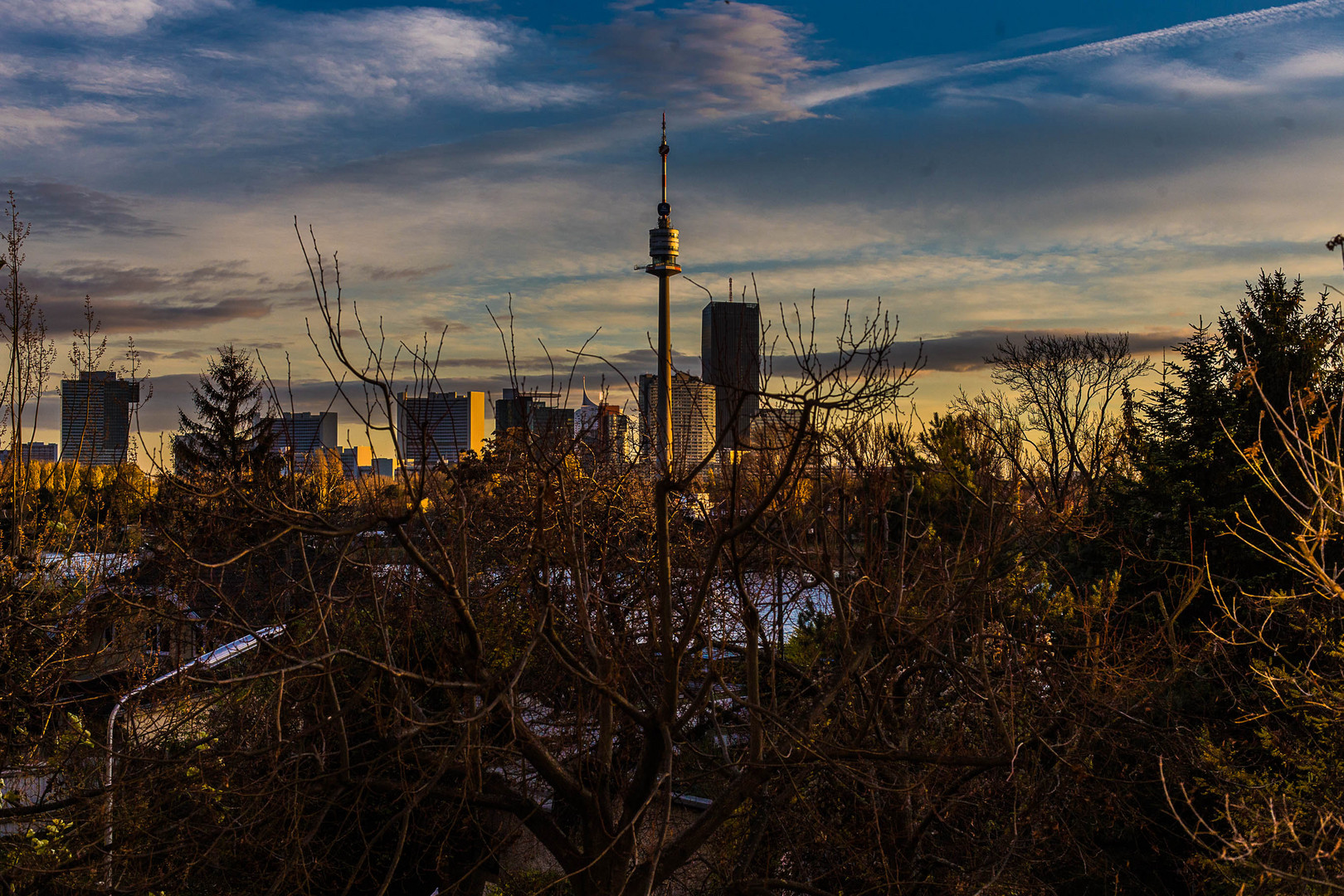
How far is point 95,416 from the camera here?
1216 centimetres

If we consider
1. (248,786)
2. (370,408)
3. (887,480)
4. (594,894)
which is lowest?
(594,894)

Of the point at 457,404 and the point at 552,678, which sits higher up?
the point at 457,404

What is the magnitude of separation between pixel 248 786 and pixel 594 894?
2.99 meters

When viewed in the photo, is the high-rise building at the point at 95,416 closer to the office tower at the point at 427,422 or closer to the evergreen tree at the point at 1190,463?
the office tower at the point at 427,422

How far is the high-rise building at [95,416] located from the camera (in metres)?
11.4

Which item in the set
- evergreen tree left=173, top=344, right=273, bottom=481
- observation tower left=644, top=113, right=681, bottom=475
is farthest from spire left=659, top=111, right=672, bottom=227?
evergreen tree left=173, top=344, right=273, bottom=481

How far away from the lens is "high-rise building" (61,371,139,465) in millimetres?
11383

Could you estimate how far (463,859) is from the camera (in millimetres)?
13469

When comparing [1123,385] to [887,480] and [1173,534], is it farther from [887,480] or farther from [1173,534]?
[887,480]

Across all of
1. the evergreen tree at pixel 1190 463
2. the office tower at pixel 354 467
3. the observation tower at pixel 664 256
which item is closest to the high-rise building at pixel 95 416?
the office tower at pixel 354 467

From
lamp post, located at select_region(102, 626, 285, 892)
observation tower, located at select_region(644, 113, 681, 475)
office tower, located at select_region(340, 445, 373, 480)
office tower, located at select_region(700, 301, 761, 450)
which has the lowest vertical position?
lamp post, located at select_region(102, 626, 285, 892)

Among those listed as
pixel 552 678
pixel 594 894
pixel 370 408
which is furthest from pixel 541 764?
pixel 552 678

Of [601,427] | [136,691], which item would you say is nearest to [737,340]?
[601,427]

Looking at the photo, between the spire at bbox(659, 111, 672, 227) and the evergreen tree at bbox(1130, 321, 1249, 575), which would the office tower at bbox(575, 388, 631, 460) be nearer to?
the evergreen tree at bbox(1130, 321, 1249, 575)
